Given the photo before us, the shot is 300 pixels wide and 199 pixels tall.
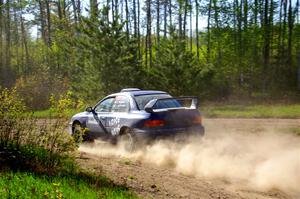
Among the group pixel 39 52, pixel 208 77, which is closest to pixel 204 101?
pixel 208 77

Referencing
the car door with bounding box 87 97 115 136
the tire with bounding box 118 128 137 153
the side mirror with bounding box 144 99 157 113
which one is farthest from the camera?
the car door with bounding box 87 97 115 136

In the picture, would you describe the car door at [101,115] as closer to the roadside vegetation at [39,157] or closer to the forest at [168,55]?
the roadside vegetation at [39,157]

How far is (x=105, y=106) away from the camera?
11414 mm

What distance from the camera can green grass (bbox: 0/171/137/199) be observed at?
5.54m

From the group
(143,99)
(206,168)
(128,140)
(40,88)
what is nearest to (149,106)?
(143,99)

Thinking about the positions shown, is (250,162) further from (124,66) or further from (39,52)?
(39,52)

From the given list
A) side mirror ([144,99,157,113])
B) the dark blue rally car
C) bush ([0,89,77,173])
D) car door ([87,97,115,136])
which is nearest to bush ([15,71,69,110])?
car door ([87,97,115,136])

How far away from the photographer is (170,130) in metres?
9.68

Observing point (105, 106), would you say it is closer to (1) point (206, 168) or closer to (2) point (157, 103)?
(2) point (157, 103)

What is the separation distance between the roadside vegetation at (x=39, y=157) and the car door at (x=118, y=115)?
2302mm

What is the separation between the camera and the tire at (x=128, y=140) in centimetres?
986

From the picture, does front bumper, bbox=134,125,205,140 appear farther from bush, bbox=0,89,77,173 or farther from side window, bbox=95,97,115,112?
bush, bbox=0,89,77,173

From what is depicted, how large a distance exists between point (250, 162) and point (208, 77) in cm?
2179

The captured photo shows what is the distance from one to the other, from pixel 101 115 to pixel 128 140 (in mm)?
1593
